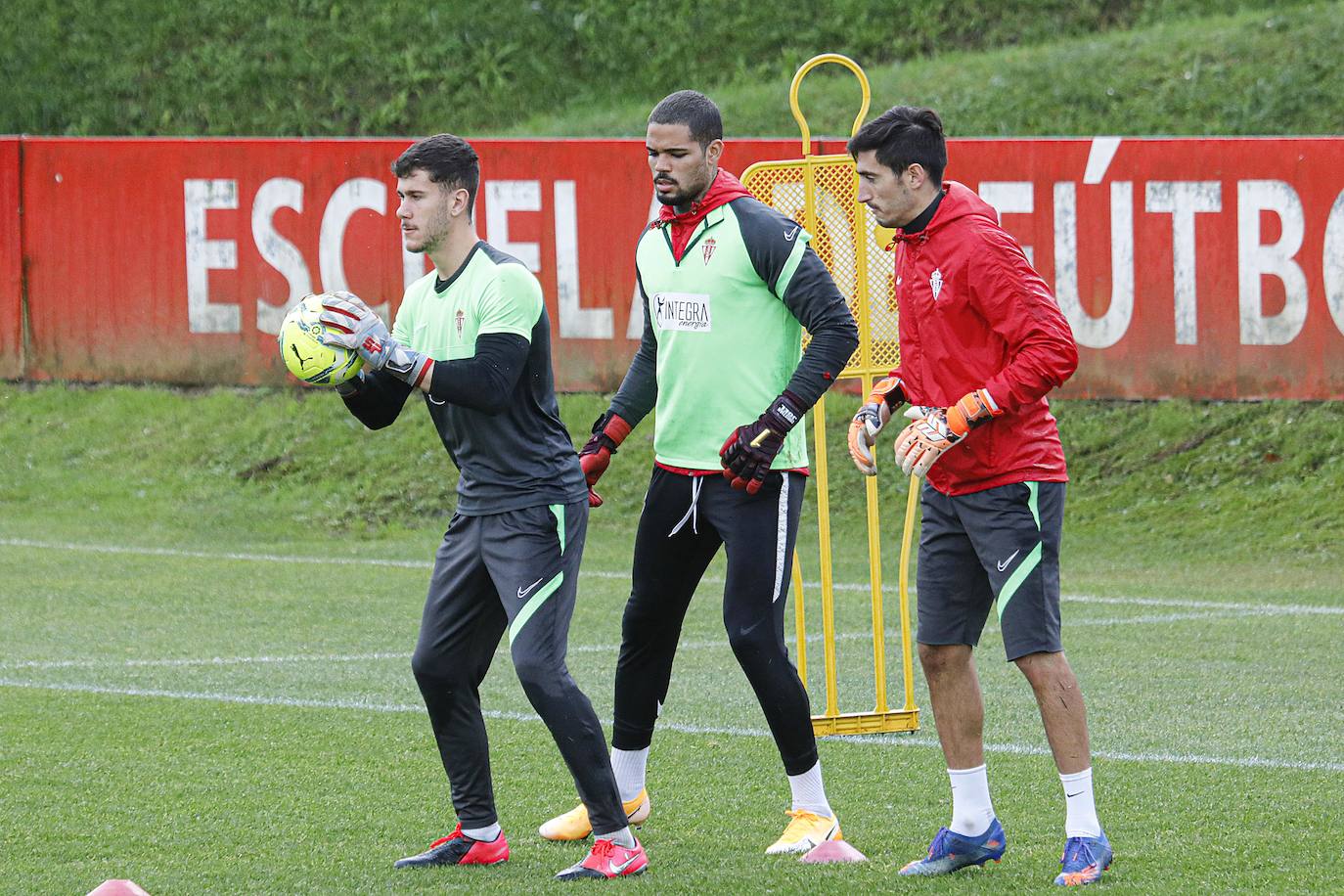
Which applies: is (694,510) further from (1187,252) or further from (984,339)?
(1187,252)

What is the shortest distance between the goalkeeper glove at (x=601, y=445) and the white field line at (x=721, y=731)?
184cm

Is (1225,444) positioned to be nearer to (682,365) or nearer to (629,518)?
(629,518)

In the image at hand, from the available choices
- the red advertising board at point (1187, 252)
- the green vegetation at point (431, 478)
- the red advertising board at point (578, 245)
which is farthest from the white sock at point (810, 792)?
the red advertising board at point (578, 245)

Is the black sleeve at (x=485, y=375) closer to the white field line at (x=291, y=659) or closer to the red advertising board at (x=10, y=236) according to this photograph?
the white field line at (x=291, y=659)

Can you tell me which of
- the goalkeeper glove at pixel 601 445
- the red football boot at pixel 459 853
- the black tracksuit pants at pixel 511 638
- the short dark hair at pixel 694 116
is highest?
the short dark hair at pixel 694 116

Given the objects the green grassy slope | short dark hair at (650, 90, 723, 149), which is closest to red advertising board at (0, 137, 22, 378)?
the green grassy slope

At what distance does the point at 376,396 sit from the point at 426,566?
23.0 feet

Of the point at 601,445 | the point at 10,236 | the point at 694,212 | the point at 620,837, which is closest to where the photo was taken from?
the point at 620,837

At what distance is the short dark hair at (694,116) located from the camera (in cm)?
553

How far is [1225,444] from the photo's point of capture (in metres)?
14.1

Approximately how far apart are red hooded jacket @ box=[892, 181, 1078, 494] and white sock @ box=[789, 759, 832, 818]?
3.31ft

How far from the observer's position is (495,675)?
881 centimetres

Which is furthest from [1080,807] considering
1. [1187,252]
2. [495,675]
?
[1187,252]

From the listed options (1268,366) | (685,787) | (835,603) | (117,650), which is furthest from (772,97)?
(685,787)
